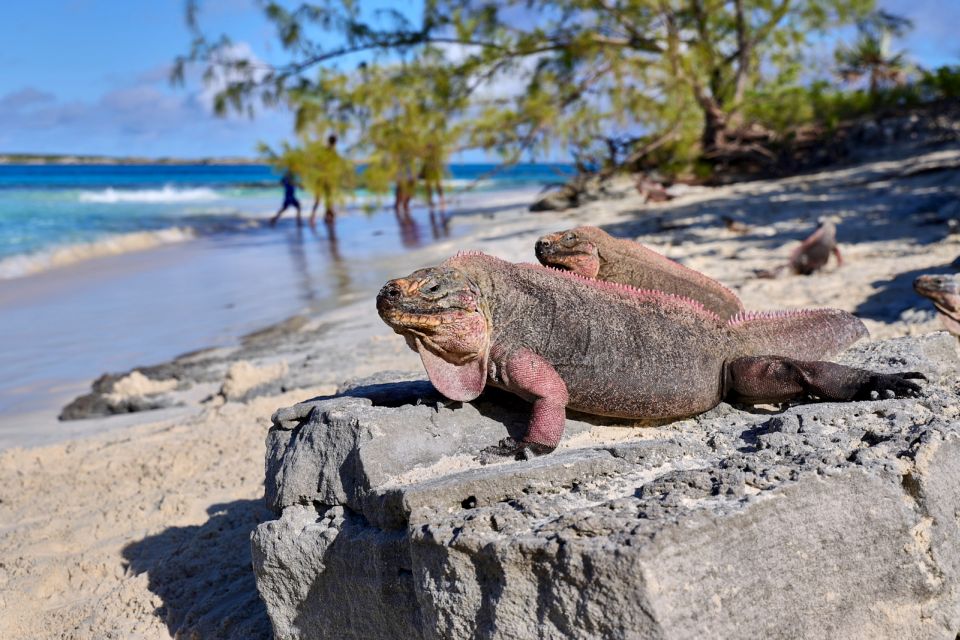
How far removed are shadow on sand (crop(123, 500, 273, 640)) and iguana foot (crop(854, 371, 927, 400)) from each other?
7.99 ft

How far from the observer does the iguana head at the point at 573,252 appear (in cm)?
354

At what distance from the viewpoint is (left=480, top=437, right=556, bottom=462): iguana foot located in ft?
9.03

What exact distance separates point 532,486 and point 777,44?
779 inches

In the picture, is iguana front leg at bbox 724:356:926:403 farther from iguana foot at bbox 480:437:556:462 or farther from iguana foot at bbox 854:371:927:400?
iguana foot at bbox 480:437:556:462

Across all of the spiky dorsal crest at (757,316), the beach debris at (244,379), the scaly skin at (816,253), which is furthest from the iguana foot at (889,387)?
the scaly skin at (816,253)

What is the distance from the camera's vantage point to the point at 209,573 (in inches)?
146

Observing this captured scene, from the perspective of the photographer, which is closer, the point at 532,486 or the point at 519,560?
the point at 519,560

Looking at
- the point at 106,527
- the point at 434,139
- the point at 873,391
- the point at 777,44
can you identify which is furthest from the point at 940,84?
the point at 106,527

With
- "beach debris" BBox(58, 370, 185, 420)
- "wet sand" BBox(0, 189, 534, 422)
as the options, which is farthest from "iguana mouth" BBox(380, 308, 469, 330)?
"wet sand" BBox(0, 189, 534, 422)

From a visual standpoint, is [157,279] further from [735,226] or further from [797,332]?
[797,332]

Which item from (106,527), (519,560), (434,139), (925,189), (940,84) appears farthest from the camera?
(940,84)

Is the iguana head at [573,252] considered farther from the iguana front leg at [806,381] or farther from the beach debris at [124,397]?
the beach debris at [124,397]

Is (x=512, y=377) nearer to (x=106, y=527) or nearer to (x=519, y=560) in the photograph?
(x=519, y=560)

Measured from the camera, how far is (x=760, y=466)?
2.42 m
